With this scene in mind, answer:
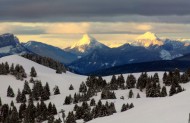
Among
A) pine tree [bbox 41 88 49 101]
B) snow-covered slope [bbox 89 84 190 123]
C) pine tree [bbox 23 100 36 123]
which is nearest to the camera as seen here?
snow-covered slope [bbox 89 84 190 123]

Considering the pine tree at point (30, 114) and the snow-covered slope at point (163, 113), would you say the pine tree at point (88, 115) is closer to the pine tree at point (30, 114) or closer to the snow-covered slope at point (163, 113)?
the pine tree at point (30, 114)

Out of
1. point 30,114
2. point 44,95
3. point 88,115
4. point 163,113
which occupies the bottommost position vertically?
point 30,114

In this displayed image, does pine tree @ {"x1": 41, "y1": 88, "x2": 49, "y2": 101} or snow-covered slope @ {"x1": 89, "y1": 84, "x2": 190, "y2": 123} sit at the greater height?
snow-covered slope @ {"x1": 89, "y1": 84, "x2": 190, "y2": 123}

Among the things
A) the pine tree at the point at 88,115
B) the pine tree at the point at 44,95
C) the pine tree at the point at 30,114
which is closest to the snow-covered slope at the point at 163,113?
the pine tree at the point at 88,115

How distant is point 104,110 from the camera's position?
132 m

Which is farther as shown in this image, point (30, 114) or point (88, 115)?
point (30, 114)

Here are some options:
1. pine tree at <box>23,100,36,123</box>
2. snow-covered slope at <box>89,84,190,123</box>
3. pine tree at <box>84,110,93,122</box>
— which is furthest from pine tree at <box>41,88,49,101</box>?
snow-covered slope at <box>89,84,190,123</box>

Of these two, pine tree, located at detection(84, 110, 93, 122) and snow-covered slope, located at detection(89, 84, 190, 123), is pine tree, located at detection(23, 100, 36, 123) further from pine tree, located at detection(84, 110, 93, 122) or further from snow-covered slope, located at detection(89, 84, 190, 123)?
snow-covered slope, located at detection(89, 84, 190, 123)

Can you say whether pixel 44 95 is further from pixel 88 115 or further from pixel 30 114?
pixel 88 115

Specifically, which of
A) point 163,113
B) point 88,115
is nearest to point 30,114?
point 88,115

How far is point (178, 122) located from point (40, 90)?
5985 inches

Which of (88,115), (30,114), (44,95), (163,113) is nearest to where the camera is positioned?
(163,113)

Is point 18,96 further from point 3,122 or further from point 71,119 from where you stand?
point 71,119

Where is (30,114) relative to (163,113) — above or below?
below
